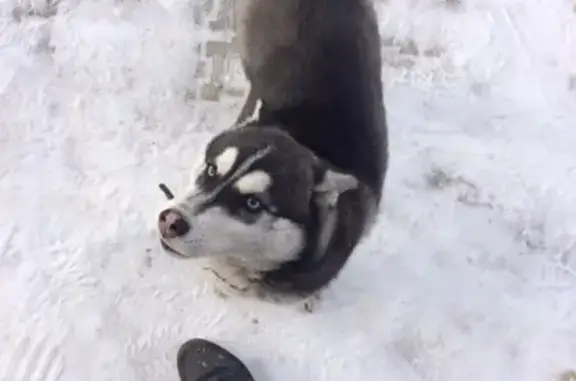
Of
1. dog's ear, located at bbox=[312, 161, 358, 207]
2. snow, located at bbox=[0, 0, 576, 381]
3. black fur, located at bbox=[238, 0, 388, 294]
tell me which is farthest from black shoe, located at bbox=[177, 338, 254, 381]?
dog's ear, located at bbox=[312, 161, 358, 207]

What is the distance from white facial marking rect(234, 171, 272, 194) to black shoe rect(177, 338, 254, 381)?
0.41 metres

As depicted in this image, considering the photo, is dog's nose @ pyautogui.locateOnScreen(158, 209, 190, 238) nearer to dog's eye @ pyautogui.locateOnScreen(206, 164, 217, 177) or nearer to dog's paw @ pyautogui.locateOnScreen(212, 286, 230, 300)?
dog's eye @ pyautogui.locateOnScreen(206, 164, 217, 177)

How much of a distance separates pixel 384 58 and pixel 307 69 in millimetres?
482

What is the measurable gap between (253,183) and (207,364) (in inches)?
16.6

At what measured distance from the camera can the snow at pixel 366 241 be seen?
4.70 ft

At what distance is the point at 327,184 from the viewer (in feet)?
3.86

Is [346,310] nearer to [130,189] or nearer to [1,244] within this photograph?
[130,189]

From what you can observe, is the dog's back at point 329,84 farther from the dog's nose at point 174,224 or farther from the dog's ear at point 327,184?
the dog's nose at point 174,224

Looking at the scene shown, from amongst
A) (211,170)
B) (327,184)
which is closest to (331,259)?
(327,184)

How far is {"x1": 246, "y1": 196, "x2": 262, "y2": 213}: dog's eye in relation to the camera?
112 centimetres

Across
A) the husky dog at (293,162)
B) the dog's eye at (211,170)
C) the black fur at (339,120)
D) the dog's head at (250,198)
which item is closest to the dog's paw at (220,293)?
the husky dog at (293,162)

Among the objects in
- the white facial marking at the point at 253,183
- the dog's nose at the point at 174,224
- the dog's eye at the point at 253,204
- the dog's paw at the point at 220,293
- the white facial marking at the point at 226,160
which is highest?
the white facial marking at the point at 226,160

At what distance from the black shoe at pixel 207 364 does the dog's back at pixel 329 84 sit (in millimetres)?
402

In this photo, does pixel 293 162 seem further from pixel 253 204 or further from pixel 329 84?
pixel 329 84
